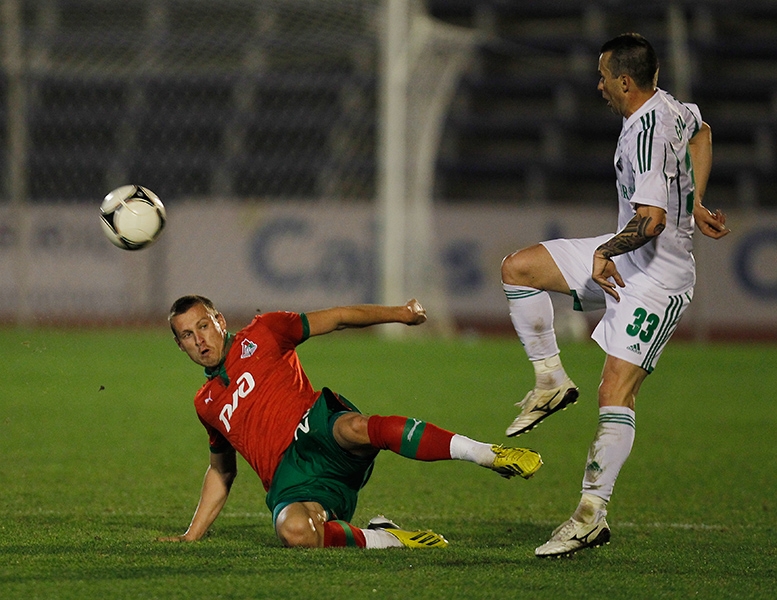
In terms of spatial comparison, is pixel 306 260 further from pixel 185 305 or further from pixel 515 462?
pixel 515 462

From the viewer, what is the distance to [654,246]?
5.13m

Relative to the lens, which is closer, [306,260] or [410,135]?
[410,135]

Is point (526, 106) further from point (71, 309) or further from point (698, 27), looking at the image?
point (71, 309)

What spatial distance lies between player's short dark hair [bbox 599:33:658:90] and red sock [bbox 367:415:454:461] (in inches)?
66.7

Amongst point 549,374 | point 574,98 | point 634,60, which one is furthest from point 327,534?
point 574,98

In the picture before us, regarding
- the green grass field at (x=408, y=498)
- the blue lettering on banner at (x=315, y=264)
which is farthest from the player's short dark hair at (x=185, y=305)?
the blue lettering on banner at (x=315, y=264)

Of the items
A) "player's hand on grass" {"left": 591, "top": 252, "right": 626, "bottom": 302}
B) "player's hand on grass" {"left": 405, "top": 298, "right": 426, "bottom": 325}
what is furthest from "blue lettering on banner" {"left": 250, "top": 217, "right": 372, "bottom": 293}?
"player's hand on grass" {"left": 591, "top": 252, "right": 626, "bottom": 302}

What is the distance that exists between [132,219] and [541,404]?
2.32m

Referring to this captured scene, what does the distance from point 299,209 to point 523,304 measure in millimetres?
14694

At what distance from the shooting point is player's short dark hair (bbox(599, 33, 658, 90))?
16.3 feet

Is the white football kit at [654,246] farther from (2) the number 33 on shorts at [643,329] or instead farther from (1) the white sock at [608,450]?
(1) the white sock at [608,450]

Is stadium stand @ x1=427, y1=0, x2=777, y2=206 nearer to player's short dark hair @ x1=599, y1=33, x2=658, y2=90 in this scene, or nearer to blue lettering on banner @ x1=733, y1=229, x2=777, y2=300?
blue lettering on banner @ x1=733, y1=229, x2=777, y2=300

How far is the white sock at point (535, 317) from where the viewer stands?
5.52 meters

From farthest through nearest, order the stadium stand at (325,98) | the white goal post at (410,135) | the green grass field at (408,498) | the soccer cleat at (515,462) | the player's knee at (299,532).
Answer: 1. the stadium stand at (325,98)
2. the white goal post at (410,135)
3. the player's knee at (299,532)
4. the soccer cleat at (515,462)
5. the green grass field at (408,498)
